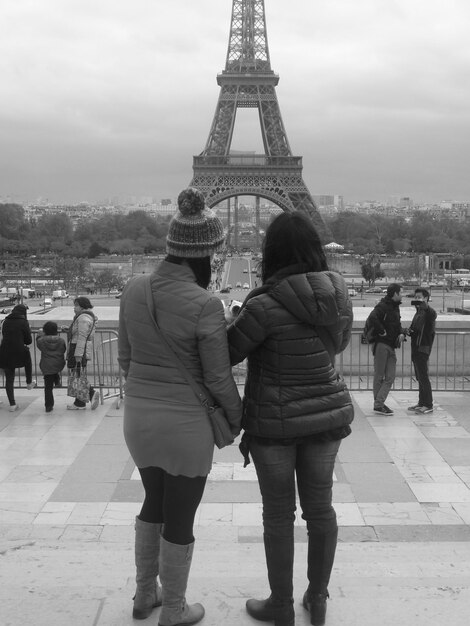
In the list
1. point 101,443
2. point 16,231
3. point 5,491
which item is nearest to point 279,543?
point 5,491

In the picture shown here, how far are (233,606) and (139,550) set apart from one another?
1.48ft

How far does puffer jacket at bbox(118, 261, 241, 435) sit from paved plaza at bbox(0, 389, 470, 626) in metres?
0.90

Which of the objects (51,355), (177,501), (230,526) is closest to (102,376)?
(51,355)

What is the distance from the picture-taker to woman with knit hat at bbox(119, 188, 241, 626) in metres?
2.93

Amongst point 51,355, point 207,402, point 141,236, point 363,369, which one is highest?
point 141,236

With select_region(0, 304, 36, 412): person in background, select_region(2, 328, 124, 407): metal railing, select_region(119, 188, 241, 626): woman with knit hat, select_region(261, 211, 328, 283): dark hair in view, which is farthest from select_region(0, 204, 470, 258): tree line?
select_region(119, 188, 241, 626): woman with knit hat

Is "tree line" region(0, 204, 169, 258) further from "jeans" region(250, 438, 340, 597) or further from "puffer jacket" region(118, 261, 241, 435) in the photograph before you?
"jeans" region(250, 438, 340, 597)

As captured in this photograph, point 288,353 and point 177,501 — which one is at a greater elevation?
point 288,353

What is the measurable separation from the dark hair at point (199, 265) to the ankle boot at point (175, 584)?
1049 millimetres

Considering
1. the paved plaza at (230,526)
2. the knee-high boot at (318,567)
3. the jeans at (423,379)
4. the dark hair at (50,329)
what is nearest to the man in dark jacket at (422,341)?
the jeans at (423,379)

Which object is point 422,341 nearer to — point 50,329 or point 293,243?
point 50,329

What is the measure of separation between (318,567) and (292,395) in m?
0.73

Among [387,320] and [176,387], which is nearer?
[176,387]

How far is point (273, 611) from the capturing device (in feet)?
9.95
